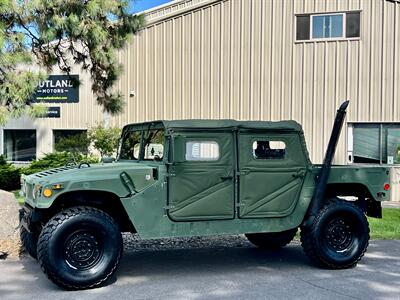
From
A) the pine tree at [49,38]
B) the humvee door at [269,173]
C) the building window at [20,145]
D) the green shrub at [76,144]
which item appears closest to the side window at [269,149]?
the humvee door at [269,173]

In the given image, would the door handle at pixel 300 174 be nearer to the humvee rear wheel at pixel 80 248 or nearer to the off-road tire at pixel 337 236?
the off-road tire at pixel 337 236

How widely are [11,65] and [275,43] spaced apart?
9070 millimetres

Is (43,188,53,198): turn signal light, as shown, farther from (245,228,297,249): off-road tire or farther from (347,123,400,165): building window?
(347,123,400,165): building window

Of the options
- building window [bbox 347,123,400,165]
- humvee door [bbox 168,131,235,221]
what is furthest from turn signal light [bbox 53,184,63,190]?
building window [bbox 347,123,400,165]

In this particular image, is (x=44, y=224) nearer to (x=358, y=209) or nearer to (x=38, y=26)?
(x=358, y=209)

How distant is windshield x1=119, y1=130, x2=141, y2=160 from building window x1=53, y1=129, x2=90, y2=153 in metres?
10.4

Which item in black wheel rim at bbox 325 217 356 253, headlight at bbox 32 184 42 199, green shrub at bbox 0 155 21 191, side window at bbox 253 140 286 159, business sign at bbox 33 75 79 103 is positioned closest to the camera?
headlight at bbox 32 184 42 199

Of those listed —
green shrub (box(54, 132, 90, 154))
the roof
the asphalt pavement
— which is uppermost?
the roof

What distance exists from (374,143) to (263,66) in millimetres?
4171

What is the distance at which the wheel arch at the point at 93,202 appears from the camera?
595 centimetres

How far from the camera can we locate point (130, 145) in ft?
24.0

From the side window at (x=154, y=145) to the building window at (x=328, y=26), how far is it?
10.7 metres

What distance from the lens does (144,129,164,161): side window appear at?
6.46 metres

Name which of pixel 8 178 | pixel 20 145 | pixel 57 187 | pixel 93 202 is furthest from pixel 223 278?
pixel 20 145
